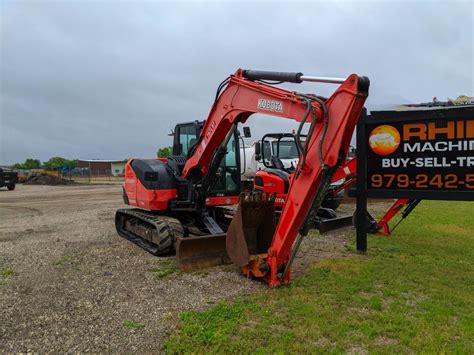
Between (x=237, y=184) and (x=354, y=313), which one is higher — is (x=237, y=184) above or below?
above

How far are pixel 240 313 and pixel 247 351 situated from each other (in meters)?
0.80

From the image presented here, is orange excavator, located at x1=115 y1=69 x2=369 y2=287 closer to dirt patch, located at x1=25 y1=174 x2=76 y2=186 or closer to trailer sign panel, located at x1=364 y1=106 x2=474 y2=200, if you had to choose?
trailer sign panel, located at x1=364 y1=106 x2=474 y2=200

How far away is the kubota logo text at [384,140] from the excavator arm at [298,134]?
1.74 meters

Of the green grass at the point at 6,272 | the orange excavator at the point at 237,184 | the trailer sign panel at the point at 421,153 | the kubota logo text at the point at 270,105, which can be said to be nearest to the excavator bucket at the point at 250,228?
the orange excavator at the point at 237,184

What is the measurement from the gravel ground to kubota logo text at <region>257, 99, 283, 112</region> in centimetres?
224

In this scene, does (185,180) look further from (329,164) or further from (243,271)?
(329,164)

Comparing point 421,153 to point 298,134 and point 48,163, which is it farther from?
point 48,163

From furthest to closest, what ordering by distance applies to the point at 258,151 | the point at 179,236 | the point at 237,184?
1. the point at 258,151
2. the point at 237,184
3. the point at 179,236

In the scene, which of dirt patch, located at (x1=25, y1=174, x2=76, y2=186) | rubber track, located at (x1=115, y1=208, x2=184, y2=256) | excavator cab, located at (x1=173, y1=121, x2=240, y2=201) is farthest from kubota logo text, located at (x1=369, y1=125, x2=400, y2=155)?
dirt patch, located at (x1=25, y1=174, x2=76, y2=186)

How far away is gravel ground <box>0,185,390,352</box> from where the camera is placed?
3.85 meters

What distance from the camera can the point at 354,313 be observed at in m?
4.29

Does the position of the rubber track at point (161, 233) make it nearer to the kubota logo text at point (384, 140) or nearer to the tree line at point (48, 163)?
the kubota logo text at point (384, 140)

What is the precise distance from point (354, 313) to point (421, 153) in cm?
270

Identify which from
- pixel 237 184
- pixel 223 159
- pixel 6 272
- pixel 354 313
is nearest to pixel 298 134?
pixel 354 313
